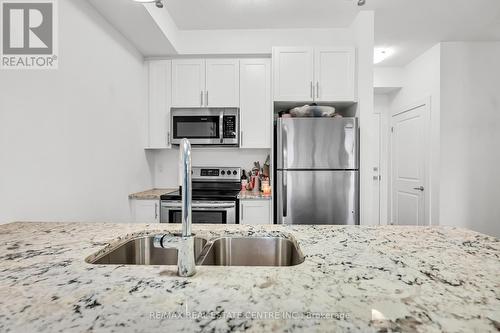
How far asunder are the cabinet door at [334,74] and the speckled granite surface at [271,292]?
200 cm

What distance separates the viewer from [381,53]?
3389 millimetres

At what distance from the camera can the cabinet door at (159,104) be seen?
2885mm

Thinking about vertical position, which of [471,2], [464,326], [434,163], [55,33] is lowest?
[464,326]

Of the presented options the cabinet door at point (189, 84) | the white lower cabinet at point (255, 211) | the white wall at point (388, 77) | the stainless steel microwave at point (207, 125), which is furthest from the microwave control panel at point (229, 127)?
the white wall at point (388, 77)

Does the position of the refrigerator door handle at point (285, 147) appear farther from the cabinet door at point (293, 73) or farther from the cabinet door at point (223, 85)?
the cabinet door at point (223, 85)

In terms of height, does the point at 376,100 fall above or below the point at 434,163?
above

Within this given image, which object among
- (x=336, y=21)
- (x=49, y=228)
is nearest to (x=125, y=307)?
(x=49, y=228)

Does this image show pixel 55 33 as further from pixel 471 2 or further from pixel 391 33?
pixel 471 2

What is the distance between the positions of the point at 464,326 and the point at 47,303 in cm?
83

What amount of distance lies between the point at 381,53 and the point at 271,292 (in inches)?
146

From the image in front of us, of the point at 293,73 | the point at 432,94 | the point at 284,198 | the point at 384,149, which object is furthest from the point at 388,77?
the point at 284,198

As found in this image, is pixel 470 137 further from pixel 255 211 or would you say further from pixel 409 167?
pixel 255 211

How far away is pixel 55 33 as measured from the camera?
5.52 feet

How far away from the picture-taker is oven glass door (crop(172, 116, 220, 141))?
9.22ft
